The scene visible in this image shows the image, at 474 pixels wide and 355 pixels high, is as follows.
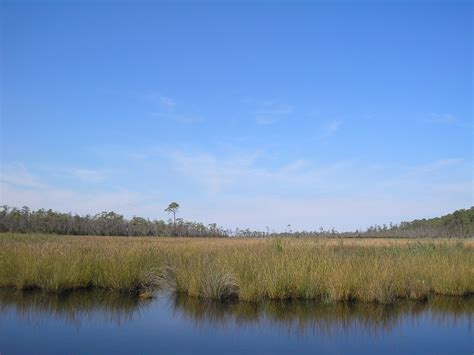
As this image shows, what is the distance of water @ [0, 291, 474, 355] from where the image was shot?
643cm

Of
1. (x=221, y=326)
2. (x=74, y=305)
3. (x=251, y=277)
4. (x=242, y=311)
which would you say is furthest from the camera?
(x=251, y=277)

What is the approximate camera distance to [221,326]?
7.57 metres

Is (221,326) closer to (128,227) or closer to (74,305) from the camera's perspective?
(74,305)

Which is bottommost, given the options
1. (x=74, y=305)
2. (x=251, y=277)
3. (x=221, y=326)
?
(x=221, y=326)

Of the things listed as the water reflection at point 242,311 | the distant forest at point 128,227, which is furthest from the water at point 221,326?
the distant forest at point 128,227

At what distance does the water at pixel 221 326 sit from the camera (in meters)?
6.43

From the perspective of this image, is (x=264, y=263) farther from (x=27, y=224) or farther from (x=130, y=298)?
(x=27, y=224)

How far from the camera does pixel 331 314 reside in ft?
27.5

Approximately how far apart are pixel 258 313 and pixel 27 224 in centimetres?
4573

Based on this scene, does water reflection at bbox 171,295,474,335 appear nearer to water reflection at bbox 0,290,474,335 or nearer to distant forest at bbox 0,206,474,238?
water reflection at bbox 0,290,474,335

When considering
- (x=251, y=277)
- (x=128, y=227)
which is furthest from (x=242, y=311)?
(x=128, y=227)

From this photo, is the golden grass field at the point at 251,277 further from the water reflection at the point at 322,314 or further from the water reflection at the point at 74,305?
the water reflection at the point at 74,305

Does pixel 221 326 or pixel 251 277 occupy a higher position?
pixel 251 277

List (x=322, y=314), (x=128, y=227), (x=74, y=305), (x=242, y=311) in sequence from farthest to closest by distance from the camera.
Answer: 1. (x=128, y=227)
2. (x=74, y=305)
3. (x=242, y=311)
4. (x=322, y=314)
